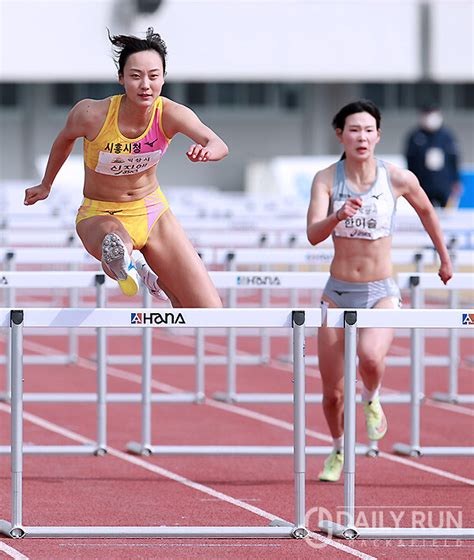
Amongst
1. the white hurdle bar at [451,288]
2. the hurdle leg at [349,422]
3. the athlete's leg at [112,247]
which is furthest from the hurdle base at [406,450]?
the athlete's leg at [112,247]

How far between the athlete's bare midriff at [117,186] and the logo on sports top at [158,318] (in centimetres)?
91

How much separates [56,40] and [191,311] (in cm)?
3114

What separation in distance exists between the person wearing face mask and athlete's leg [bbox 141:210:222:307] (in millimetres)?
10314

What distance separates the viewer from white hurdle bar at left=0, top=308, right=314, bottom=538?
6535 millimetres

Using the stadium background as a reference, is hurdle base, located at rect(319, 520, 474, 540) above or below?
below

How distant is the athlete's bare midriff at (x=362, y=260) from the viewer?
7895 mm

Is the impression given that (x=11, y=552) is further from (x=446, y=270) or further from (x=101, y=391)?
(x=446, y=270)

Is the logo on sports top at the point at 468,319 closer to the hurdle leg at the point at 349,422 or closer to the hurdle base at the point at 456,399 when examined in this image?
the hurdle leg at the point at 349,422

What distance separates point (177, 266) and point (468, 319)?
148cm

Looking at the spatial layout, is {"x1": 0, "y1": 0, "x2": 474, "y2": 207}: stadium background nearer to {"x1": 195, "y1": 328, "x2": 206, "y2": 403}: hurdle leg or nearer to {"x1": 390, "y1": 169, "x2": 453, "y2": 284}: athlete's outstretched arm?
{"x1": 195, "y1": 328, "x2": 206, "y2": 403}: hurdle leg

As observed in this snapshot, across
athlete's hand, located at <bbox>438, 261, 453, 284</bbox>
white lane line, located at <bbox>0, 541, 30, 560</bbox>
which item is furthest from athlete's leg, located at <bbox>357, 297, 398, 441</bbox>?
white lane line, located at <bbox>0, 541, 30, 560</bbox>

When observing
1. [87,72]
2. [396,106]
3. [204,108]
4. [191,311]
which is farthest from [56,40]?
[191,311]

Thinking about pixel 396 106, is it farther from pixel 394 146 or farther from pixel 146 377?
pixel 146 377

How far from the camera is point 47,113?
39344 millimetres
